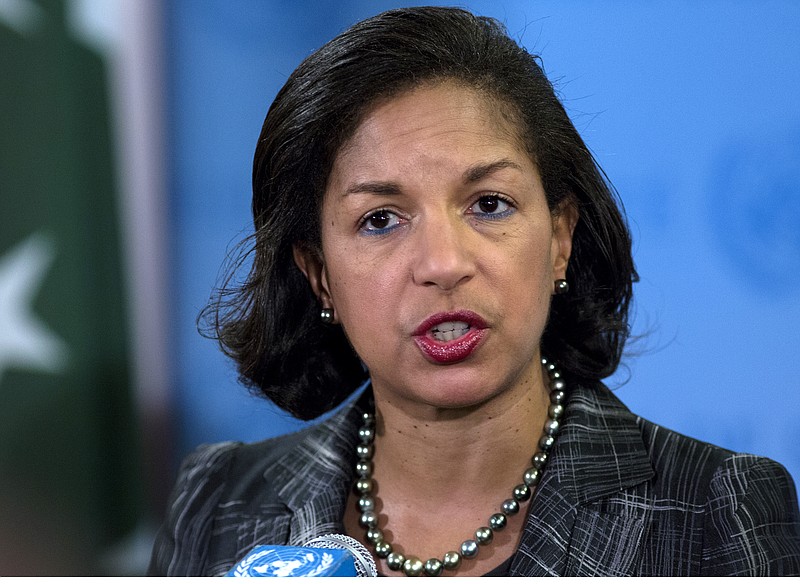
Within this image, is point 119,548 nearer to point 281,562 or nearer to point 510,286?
point 510,286

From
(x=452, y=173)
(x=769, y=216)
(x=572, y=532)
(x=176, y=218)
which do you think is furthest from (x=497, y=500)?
(x=176, y=218)

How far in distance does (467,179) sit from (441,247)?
5.1 inches

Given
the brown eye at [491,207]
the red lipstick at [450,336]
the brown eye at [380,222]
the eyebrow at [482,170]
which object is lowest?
the red lipstick at [450,336]

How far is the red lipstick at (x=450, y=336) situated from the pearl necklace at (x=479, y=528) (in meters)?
0.28

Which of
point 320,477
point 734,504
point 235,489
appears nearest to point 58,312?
point 235,489

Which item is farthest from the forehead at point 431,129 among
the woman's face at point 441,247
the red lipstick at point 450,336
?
the red lipstick at point 450,336

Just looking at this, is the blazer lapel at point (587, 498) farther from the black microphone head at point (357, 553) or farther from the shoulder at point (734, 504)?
the black microphone head at point (357, 553)

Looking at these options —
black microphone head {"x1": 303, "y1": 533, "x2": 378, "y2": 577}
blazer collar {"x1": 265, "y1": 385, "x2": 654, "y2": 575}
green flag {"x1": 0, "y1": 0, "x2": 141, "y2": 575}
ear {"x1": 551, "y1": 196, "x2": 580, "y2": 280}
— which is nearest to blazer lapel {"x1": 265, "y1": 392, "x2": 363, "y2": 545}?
blazer collar {"x1": 265, "y1": 385, "x2": 654, "y2": 575}

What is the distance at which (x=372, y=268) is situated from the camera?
55.5 inches

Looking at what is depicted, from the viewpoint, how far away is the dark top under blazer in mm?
1344

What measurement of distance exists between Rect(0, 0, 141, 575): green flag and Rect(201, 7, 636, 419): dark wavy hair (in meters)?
0.67

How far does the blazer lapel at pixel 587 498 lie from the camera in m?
1.35

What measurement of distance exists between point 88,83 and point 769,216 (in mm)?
1573

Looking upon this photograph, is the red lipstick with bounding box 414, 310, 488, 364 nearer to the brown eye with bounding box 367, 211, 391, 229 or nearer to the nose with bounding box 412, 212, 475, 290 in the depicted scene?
the nose with bounding box 412, 212, 475, 290
